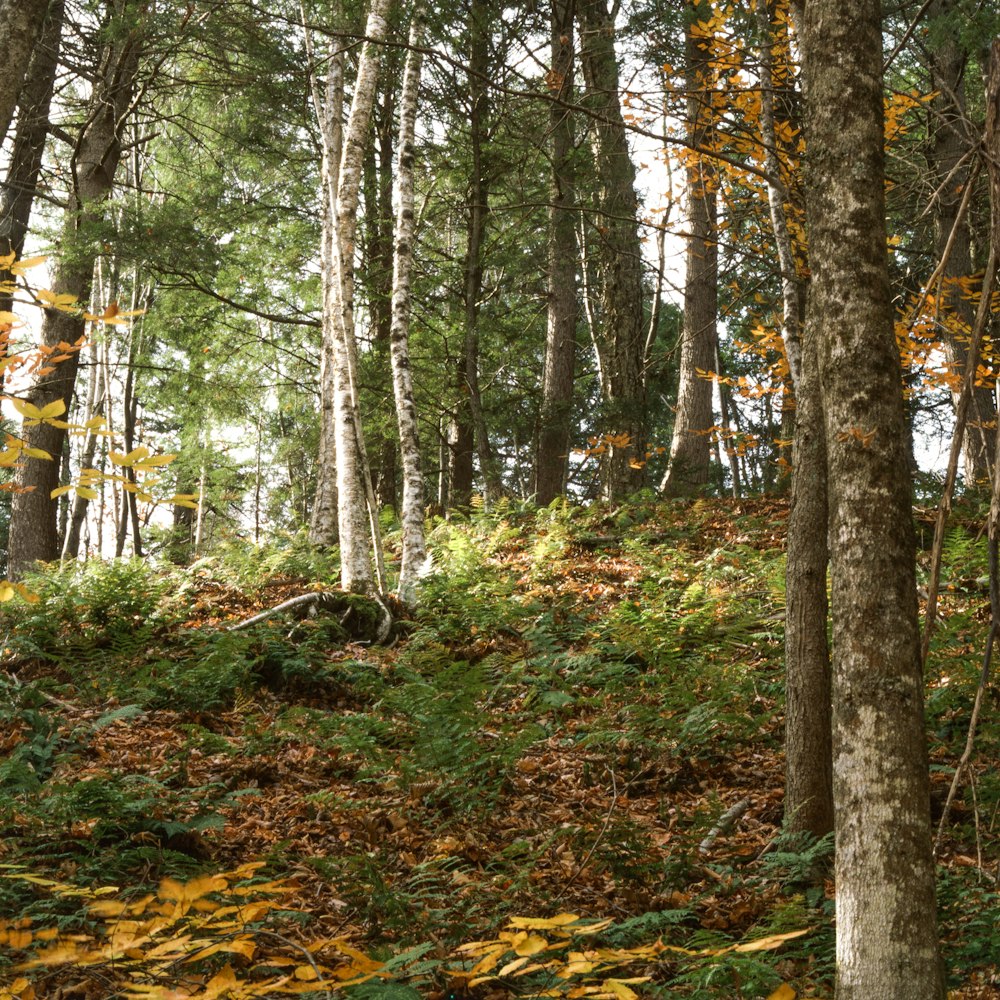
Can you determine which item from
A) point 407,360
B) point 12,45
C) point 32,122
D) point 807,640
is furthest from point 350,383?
point 32,122

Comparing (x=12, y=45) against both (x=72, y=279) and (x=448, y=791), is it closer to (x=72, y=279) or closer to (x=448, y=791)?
(x=448, y=791)

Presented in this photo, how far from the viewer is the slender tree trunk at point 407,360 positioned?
9641 mm

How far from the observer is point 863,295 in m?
2.84

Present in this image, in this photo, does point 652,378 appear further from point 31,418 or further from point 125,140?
point 31,418

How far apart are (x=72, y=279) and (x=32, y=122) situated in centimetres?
197

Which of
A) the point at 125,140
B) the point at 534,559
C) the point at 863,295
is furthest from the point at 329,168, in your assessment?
the point at 125,140

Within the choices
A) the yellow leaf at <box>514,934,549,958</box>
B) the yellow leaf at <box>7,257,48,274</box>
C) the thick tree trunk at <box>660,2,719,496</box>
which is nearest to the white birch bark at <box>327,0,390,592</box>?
the thick tree trunk at <box>660,2,719,496</box>

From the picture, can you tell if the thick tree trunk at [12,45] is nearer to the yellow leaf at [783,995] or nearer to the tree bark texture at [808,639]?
the tree bark texture at [808,639]

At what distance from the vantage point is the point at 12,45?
15.7ft

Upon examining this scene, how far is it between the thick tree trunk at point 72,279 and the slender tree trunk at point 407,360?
3548 mm

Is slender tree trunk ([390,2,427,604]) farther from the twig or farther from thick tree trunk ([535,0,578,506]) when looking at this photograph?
the twig

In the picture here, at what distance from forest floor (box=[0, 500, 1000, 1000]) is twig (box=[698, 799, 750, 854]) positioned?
0.02 m

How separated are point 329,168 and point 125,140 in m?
10.4

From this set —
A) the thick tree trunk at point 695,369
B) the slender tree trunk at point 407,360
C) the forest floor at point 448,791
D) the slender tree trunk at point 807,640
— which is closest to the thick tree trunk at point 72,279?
the forest floor at point 448,791
